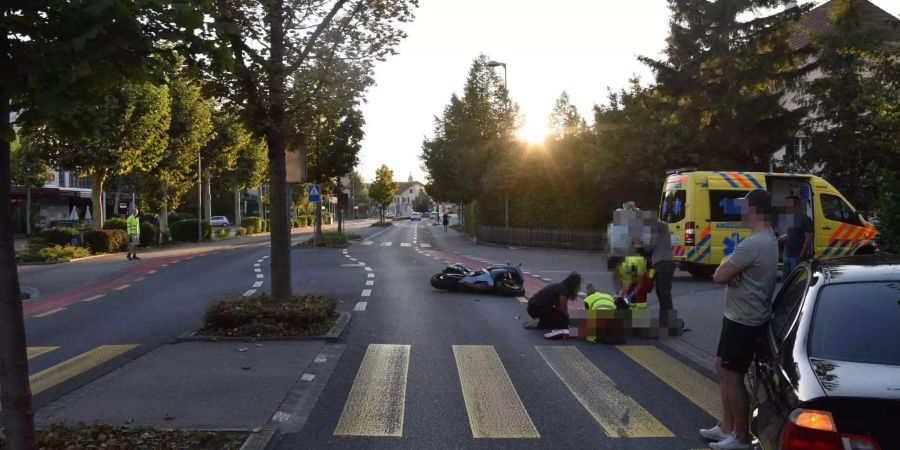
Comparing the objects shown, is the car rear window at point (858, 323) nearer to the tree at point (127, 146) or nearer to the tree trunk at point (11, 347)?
the tree trunk at point (11, 347)

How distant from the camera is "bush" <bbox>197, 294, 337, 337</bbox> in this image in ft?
28.5

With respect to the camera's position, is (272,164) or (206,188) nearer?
(272,164)

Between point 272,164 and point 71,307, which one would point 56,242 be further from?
point 272,164

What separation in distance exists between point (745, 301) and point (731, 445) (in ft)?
3.39

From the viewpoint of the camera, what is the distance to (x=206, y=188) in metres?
45.9

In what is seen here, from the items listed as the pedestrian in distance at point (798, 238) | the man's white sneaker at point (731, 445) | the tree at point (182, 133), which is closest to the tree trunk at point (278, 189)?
the man's white sneaker at point (731, 445)

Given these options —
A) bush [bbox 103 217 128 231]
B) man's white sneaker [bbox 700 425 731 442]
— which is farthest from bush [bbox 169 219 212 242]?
man's white sneaker [bbox 700 425 731 442]

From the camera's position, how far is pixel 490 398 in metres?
6.12

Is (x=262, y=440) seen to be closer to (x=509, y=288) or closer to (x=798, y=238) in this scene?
(x=798, y=238)

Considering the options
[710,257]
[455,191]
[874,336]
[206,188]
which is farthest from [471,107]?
[874,336]

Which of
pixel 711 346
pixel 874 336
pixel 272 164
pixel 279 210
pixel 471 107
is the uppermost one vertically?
pixel 471 107

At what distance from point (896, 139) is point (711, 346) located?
6.51m

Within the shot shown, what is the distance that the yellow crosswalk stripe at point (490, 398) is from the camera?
17.1 feet

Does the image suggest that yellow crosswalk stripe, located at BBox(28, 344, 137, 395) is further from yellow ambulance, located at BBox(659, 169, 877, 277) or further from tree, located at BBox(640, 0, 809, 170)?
tree, located at BBox(640, 0, 809, 170)
